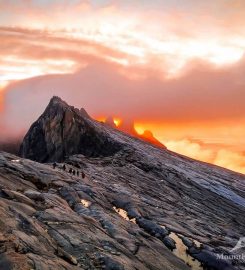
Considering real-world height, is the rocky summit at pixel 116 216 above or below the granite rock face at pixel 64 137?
below

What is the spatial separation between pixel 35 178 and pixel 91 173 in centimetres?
1207

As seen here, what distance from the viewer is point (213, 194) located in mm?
57531

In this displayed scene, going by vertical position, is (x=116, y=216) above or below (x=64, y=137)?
below

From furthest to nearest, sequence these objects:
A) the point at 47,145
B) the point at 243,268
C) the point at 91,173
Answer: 1. the point at 47,145
2. the point at 91,173
3. the point at 243,268

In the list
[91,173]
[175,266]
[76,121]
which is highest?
[76,121]

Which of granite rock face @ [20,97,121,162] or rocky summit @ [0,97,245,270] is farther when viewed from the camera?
granite rock face @ [20,97,121,162]

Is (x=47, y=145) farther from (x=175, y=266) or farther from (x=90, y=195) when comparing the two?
(x=175, y=266)

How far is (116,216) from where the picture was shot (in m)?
32.2

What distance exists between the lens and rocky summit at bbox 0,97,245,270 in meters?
21.9

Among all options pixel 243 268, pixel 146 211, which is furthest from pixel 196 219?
pixel 243 268

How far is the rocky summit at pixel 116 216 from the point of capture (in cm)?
2189

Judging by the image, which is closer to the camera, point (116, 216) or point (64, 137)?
point (116, 216)

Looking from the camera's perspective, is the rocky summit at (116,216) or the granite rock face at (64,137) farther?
the granite rock face at (64,137)

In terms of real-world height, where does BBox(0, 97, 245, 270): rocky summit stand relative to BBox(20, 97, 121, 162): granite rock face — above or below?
below
